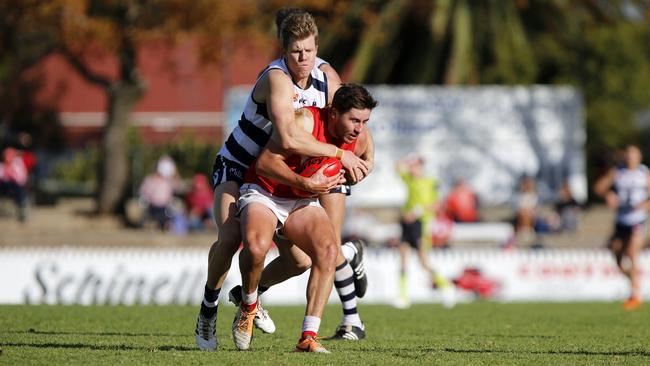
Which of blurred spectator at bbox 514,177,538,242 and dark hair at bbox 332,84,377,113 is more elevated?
dark hair at bbox 332,84,377,113

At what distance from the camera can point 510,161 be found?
28.9 meters

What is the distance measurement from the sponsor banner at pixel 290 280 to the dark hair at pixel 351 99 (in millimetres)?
12238

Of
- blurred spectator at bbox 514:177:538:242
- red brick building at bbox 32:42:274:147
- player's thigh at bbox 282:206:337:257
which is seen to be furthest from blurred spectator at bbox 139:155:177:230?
red brick building at bbox 32:42:274:147

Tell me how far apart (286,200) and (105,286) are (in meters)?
12.5

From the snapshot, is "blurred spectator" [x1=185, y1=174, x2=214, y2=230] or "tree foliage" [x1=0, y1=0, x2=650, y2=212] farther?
"tree foliage" [x1=0, y1=0, x2=650, y2=212]

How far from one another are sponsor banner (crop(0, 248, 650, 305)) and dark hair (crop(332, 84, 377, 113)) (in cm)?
1224

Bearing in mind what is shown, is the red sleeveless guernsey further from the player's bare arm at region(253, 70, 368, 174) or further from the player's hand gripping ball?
the player's bare arm at region(253, 70, 368, 174)

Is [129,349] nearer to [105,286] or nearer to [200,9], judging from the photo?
[105,286]

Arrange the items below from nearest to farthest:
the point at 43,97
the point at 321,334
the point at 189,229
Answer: the point at 321,334
the point at 189,229
the point at 43,97

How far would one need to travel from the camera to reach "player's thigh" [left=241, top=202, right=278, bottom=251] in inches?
318

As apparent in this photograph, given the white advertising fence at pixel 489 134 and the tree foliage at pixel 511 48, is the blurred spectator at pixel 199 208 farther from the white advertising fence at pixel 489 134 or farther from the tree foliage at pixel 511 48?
the tree foliage at pixel 511 48

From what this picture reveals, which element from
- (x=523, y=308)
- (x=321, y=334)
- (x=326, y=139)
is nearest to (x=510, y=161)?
(x=523, y=308)

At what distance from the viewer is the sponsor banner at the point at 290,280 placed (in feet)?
65.9

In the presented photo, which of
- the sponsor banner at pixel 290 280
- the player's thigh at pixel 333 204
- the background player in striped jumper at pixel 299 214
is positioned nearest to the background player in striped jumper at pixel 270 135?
the background player in striped jumper at pixel 299 214
